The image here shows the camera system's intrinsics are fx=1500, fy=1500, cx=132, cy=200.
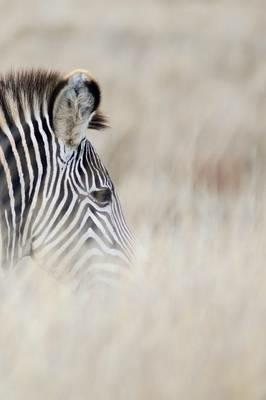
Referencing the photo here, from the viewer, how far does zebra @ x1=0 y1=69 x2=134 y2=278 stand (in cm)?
636

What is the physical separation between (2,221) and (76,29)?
783 inches

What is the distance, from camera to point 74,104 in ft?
21.1

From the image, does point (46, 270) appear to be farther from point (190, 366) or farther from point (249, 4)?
point (249, 4)

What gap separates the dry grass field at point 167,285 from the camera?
16.4ft

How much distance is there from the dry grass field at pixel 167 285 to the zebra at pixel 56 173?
0.13 m

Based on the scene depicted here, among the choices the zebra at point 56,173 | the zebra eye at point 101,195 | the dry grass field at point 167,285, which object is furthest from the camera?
the zebra eye at point 101,195

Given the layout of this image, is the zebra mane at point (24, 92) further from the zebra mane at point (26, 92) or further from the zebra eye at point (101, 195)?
the zebra eye at point (101, 195)

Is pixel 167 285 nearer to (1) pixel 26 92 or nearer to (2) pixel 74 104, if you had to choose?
(2) pixel 74 104

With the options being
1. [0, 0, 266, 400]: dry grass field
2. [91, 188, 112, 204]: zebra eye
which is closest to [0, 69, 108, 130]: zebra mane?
[91, 188, 112, 204]: zebra eye

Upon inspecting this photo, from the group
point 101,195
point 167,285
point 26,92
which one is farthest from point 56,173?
point 167,285

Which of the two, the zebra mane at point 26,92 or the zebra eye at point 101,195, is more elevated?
the zebra mane at point 26,92

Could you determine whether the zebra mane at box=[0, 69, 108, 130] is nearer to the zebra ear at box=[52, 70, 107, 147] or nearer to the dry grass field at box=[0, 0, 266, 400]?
the zebra ear at box=[52, 70, 107, 147]

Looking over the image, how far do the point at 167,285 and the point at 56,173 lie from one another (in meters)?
0.90

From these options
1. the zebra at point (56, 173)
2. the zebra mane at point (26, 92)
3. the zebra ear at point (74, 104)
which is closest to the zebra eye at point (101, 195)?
the zebra at point (56, 173)
